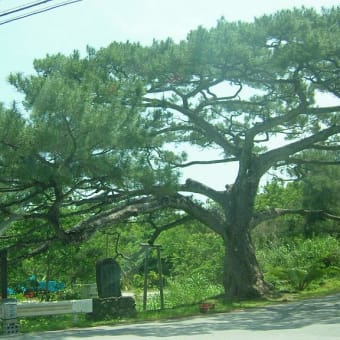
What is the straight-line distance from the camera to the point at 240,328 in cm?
1386

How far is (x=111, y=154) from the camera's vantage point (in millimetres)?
14297

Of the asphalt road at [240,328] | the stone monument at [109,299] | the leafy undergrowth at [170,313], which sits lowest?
the asphalt road at [240,328]

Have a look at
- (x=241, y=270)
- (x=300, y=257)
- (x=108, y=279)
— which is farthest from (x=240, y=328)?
(x=300, y=257)

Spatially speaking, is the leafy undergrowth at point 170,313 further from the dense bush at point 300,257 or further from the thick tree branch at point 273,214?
the thick tree branch at point 273,214

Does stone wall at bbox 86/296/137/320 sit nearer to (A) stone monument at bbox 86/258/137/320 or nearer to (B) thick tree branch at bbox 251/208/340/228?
(A) stone monument at bbox 86/258/137/320

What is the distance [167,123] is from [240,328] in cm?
801

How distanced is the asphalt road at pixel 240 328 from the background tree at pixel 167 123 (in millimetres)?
3063

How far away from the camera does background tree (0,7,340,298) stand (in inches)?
527

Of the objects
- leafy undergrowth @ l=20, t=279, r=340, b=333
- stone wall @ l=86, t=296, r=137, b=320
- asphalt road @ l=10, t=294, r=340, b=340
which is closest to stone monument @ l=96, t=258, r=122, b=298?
stone wall @ l=86, t=296, r=137, b=320

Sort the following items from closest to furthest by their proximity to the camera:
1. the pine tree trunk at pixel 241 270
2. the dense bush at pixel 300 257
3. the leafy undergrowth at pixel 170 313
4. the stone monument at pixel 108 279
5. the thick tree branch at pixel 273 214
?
the leafy undergrowth at pixel 170 313 < the stone monument at pixel 108 279 < the pine tree trunk at pixel 241 270 < the thick tree branch at pixel 273 214 < the dense bush at pixel 300 257

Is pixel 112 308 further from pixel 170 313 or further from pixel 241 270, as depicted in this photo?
pixel 241 270

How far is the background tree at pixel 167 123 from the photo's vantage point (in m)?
13.4

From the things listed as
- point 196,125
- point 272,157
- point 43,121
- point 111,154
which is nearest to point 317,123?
point 272,157

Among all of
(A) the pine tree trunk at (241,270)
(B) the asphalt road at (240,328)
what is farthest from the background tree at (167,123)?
(B) the asphalt road at (240,328)
